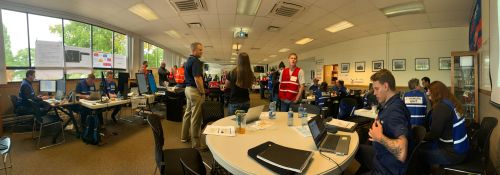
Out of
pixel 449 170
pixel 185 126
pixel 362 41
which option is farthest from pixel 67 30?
pixel 362 41

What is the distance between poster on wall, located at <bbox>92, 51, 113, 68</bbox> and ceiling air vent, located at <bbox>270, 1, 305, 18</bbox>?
6009 mm

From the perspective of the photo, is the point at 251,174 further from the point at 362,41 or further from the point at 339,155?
the point at 362,41

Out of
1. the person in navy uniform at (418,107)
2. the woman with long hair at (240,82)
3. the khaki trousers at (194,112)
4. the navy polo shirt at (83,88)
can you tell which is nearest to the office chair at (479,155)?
the person in navy uniform at (418,107)

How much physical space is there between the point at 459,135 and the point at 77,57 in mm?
8485

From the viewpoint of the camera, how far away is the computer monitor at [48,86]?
476 centimetres

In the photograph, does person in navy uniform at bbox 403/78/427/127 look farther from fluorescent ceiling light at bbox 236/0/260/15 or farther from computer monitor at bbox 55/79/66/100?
computer monitor at bbox 55/79/66/100

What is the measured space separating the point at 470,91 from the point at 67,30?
33.0 feet

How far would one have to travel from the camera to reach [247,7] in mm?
5121

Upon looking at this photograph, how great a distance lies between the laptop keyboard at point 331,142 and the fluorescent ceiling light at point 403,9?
473cm

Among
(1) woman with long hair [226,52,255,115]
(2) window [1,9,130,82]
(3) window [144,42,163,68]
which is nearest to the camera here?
(1) woman with long hair [226,52,255,115]

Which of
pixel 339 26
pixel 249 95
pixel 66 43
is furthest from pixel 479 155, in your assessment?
pixel 66 43

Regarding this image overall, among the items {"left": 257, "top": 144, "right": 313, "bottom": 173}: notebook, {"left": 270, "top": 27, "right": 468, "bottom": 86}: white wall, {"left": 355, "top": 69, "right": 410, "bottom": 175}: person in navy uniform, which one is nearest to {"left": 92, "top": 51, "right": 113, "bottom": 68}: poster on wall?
{"left": 257, "top": 144, "right": 313, "bottom": 173}: notebook

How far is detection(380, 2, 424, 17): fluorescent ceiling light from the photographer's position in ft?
15.8

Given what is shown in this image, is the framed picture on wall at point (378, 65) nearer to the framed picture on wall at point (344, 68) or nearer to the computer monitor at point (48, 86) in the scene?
the framed picture on wall at point (344, 68)
